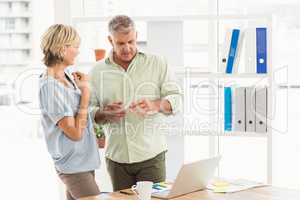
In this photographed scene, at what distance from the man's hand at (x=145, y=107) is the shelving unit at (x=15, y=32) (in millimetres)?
2008

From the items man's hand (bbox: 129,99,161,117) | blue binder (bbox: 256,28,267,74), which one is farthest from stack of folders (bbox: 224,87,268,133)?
man's hand (bbox: 129,99,161,117)

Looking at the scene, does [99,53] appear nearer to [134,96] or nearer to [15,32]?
[134,96]

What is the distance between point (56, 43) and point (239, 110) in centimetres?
150

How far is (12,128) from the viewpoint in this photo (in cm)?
505

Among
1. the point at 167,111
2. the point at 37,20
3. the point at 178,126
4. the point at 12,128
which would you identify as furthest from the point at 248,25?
the point at 12,128

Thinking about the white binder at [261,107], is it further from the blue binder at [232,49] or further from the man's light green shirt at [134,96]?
the man's light green shirt at [134,96]

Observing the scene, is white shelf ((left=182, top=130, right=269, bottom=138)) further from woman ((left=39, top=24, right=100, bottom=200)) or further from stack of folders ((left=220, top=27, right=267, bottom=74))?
woman ((left=39, top=24, right=100, bottom=200))

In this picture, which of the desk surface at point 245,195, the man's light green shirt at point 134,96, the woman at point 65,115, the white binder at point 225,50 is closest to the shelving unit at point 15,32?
the man's light green shirt at point 134,96

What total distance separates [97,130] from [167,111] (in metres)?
1.05

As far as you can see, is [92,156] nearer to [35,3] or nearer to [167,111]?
[167,111]

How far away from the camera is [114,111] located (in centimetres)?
323

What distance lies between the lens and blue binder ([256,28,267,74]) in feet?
12.1

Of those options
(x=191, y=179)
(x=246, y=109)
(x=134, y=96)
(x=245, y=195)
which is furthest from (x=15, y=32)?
(x=245, y=195)

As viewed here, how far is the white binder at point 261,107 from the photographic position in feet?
12.2
